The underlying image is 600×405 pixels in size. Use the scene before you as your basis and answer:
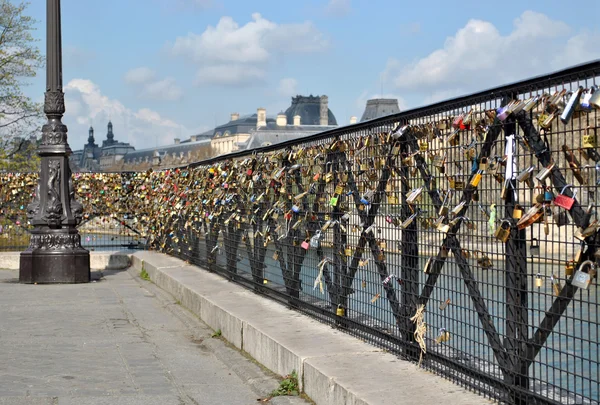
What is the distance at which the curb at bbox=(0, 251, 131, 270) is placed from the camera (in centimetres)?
2091

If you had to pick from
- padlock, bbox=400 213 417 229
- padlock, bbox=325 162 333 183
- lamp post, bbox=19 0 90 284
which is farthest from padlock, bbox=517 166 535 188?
lamp post, bbox=19 0 90 284

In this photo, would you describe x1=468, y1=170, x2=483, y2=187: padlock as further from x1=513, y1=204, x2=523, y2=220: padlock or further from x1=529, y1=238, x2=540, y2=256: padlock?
x1=529, y1=238, x2=540, y2=256: padlock

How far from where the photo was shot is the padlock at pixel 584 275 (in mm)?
3986

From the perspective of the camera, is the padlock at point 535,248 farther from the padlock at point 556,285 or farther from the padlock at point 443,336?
the padlock at point 443,336

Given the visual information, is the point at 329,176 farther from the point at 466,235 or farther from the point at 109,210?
the point at 109,210

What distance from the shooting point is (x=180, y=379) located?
26.0 ft

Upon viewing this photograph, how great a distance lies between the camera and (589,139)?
13.1 feet

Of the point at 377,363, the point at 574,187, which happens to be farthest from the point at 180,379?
the point at 574,187

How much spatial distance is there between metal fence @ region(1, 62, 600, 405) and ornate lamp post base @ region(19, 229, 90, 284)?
284 inches

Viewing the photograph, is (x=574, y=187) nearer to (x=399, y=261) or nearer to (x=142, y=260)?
(x=399, y=261)

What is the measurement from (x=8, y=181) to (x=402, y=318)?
58.1ft

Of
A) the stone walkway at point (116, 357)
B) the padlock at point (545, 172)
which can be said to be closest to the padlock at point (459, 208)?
the padlock at point (545, 172)

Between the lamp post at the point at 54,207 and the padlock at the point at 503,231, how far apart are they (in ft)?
40.9

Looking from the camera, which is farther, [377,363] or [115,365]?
[115,365]
